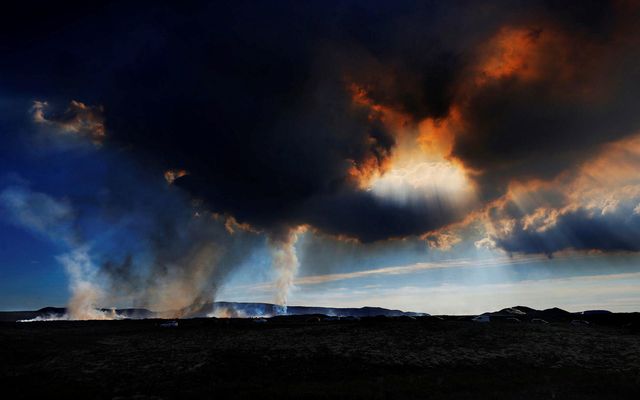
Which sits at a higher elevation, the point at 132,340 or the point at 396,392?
the point at 132,340

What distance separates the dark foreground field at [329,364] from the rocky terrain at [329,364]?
0.36 ft

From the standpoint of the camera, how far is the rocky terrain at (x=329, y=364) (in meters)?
36.4

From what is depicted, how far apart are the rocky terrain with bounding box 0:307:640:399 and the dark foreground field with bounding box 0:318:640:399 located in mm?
111

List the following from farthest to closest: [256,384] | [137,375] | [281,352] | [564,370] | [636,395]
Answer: [281,352] → [564,370] → [137,375] → [256,384] → [636,395]

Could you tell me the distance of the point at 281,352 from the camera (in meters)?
51.6

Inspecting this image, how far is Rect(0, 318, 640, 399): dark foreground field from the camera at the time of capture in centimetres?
3644

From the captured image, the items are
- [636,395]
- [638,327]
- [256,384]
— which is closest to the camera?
[636,395]

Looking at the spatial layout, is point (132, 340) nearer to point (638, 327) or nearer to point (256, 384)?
point (256, 384)

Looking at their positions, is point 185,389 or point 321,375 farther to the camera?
point 321,375

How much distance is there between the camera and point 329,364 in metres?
46.6

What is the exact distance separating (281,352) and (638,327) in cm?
6682

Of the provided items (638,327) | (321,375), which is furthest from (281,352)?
(638,327)

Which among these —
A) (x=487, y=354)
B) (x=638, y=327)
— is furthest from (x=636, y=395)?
(x=638, y=327)

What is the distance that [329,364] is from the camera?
46.6 m
